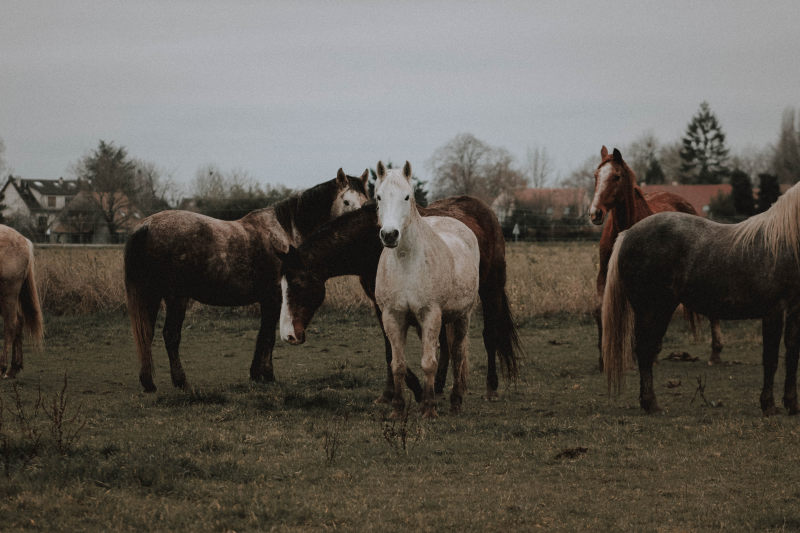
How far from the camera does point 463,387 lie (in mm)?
7551

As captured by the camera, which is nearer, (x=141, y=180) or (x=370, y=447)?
(x=370, y=447)

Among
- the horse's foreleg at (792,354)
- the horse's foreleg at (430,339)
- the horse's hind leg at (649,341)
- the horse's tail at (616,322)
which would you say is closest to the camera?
the horse's foreleg at (430,339)

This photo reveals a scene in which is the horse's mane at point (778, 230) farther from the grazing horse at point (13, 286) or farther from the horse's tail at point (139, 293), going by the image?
the grazing horse at point (13, 286)

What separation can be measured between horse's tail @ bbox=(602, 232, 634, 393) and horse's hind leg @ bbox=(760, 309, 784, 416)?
1247mm

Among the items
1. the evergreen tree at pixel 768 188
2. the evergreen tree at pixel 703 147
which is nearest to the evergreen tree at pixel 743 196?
the evergreen tree at pixel 768 188

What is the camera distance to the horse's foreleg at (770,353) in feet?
23.7

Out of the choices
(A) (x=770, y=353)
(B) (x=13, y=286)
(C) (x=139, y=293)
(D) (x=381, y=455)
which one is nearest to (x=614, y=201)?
(A) (x=770, y=353)

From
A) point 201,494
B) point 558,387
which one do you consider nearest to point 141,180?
point 558,387

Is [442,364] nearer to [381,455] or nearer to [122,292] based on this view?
[381,455]

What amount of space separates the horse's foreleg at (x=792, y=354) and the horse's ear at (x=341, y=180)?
5.04 metres

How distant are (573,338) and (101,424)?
9.18 meters

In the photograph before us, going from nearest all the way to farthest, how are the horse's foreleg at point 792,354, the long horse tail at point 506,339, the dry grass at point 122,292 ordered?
the horse's foreleg at point 792,354 < the long horse tail at point 506,339 < the dry grass at point 122,292

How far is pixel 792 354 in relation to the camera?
731 cm

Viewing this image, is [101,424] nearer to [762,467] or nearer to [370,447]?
[370,447]
